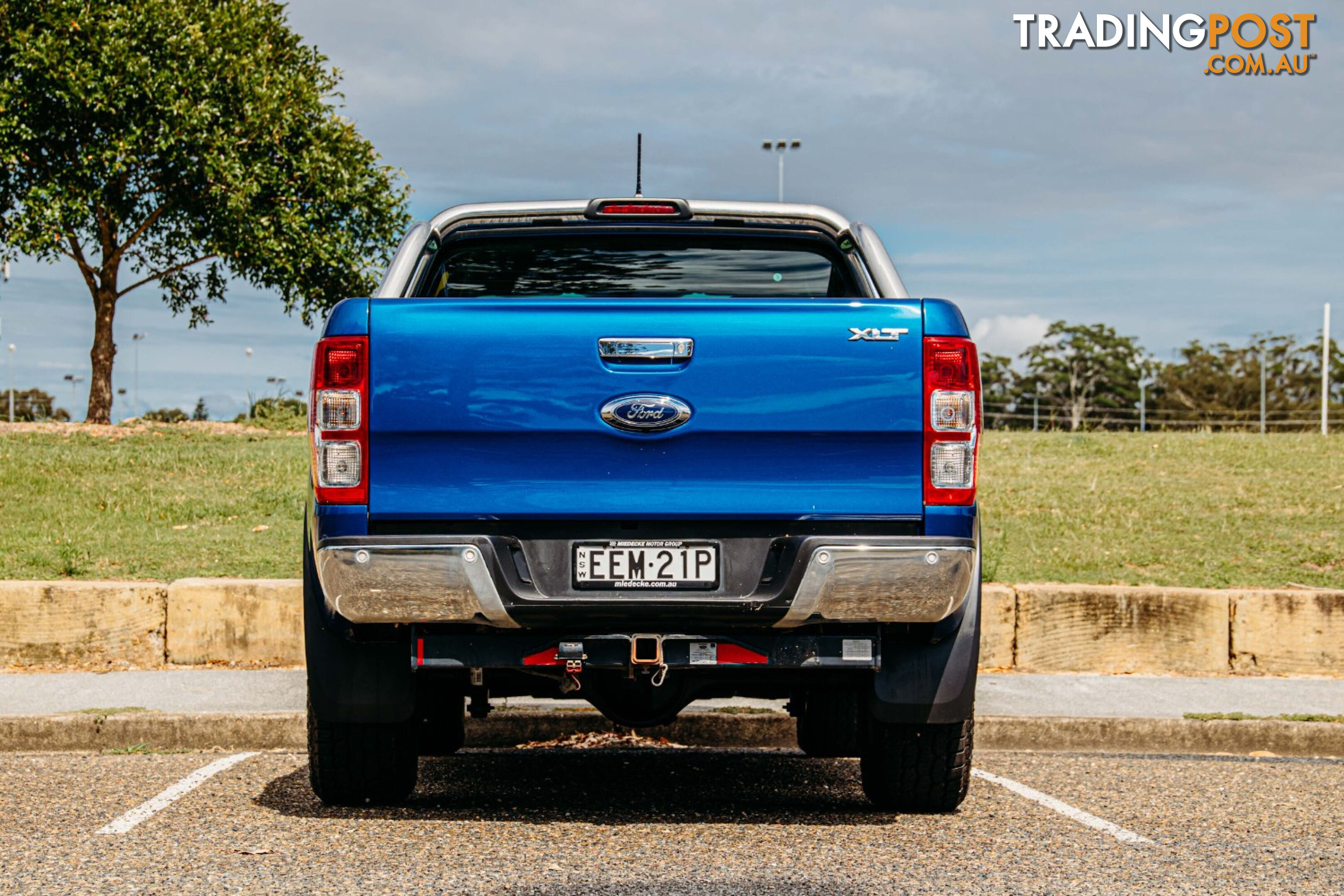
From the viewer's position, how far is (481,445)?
432 cm

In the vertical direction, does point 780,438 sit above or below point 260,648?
above

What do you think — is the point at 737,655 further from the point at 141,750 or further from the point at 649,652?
the point at 141,750

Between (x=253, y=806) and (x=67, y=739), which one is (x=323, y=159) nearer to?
(x=67, y=739)

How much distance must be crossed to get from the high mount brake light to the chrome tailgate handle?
3.38ft

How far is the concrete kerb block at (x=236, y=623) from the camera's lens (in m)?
8.43

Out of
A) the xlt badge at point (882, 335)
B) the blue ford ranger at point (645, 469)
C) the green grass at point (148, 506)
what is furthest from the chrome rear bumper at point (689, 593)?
the green grass at point (148, 506)

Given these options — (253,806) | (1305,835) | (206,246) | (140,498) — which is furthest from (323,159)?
(1305,835)

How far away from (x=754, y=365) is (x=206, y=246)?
20695 millimetres

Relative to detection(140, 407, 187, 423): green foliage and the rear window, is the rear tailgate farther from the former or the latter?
detection(140, 407, 187, 423): green foliage

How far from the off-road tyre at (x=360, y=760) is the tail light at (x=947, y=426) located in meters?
2.02

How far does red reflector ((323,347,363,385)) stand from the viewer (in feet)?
14.1

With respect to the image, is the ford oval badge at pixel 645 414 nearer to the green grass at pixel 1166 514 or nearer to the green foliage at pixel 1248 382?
the green grass at pixel 1166 514

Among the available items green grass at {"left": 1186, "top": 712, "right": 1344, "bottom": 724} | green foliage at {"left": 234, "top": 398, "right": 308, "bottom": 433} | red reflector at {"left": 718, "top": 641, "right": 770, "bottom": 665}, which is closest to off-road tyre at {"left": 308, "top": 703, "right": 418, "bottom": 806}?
red reflector at {"left": 718, "top": 641, "right": 770, "bottom": 665}

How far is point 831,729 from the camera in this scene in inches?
256
